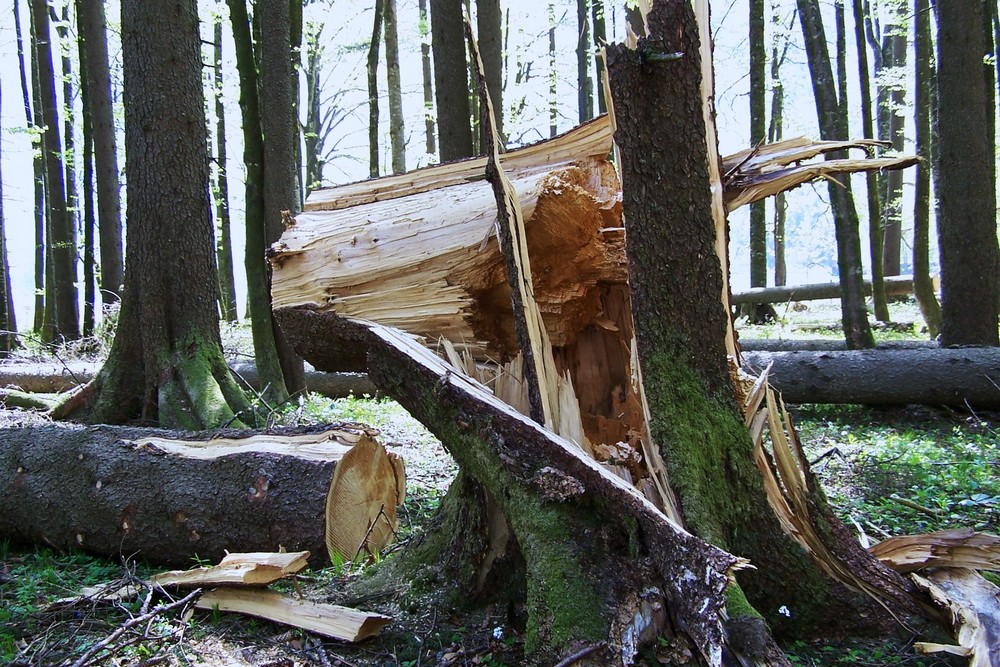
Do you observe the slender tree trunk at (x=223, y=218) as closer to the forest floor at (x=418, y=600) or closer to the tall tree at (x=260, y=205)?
the tall tree at (x=260, y=205)

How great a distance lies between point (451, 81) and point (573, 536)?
5535 millimetres

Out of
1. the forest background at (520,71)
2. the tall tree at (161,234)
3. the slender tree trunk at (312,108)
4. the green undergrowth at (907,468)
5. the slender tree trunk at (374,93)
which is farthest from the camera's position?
the slender tree trunk at (312,108)

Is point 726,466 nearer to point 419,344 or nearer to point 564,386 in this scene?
point 564,386

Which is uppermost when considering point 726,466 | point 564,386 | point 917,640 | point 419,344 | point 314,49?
point 314,49

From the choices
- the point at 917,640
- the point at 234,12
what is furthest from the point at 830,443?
the point at 234,12

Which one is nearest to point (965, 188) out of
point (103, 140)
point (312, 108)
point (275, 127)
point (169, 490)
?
point (275, 127)

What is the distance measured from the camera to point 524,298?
2902 millimetres

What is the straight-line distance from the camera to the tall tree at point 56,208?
13273 mm

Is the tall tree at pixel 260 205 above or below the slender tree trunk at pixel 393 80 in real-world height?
below

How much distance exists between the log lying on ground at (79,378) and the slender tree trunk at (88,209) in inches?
144

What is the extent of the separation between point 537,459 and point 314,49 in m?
19.6

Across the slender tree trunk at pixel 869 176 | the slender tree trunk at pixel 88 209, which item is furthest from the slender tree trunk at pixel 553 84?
Answer: the slender tree trunk at pixel 88 209

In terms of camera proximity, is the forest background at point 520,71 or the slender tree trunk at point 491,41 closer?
the slender tree trunk at point 491,41

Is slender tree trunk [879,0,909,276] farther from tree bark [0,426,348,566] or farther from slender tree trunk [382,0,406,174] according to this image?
tree bark [0,426,348,566]
